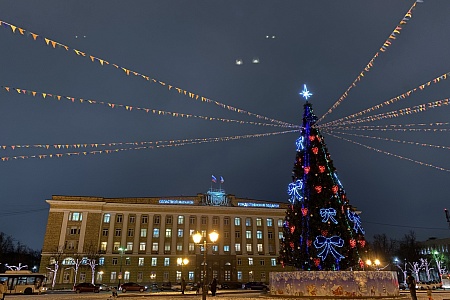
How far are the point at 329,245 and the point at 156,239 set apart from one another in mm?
41661

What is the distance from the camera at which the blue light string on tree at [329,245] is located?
19000 millimetres

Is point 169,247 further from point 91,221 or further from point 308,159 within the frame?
point 308,159

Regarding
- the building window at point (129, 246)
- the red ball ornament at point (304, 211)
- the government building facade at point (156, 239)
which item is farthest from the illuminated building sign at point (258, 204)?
the red ball ornament at point (304, 211)

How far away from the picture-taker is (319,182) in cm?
2047

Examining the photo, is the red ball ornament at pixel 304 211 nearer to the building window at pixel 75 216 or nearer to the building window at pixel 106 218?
the building window at pixel 106 218

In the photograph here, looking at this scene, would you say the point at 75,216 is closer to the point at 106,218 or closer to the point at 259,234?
the point at 106,218

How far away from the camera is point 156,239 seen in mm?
56281

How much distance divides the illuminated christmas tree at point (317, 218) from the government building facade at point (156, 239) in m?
33.0

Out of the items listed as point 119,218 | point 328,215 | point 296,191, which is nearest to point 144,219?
point 119,218

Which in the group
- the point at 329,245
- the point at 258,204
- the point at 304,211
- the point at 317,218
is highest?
the point at 258,204

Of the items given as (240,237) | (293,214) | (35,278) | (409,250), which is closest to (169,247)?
(240,237)

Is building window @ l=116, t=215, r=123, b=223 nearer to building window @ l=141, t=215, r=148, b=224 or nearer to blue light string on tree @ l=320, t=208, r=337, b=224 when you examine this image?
building window @ l=141, t=215, r=148, b=224

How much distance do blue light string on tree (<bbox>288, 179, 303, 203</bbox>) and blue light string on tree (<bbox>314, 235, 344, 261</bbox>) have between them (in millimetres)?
2714

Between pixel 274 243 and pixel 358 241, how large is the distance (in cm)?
4116
